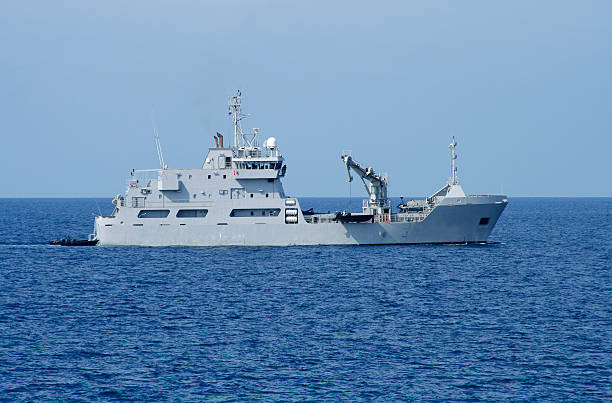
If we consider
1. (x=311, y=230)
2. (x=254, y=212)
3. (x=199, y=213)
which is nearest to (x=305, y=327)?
(x=311, y=230)

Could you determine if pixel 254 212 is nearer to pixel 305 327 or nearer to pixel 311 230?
pixel 311 230

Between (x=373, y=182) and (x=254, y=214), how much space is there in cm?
791

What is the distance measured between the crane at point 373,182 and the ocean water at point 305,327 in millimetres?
3655

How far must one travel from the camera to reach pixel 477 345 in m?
23.8

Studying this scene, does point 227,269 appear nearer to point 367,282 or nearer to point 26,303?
point 367,282

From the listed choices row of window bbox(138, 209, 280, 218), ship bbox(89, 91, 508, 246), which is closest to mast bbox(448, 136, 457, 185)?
ship bbox(89, 91, 508, 246)

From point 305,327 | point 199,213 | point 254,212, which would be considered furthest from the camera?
point 199,213

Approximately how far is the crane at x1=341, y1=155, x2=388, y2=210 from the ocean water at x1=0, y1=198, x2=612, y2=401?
3655mm

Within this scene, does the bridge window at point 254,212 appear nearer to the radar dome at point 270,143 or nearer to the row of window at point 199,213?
the row of window at point 199,213

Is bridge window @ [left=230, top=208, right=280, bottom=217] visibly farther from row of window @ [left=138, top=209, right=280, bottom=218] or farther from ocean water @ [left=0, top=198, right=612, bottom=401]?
ocean water @ [left=0, top=198, right=612, bottom=401]

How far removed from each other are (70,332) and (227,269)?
14720 mm

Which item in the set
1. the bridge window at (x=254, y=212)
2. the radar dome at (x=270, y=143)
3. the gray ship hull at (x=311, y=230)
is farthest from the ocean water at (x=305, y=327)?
the radar dome at (x=270, y=143)

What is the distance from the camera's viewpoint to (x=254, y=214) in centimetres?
4581

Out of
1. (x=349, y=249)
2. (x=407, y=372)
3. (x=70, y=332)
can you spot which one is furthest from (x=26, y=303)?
(x=349, y=249)
